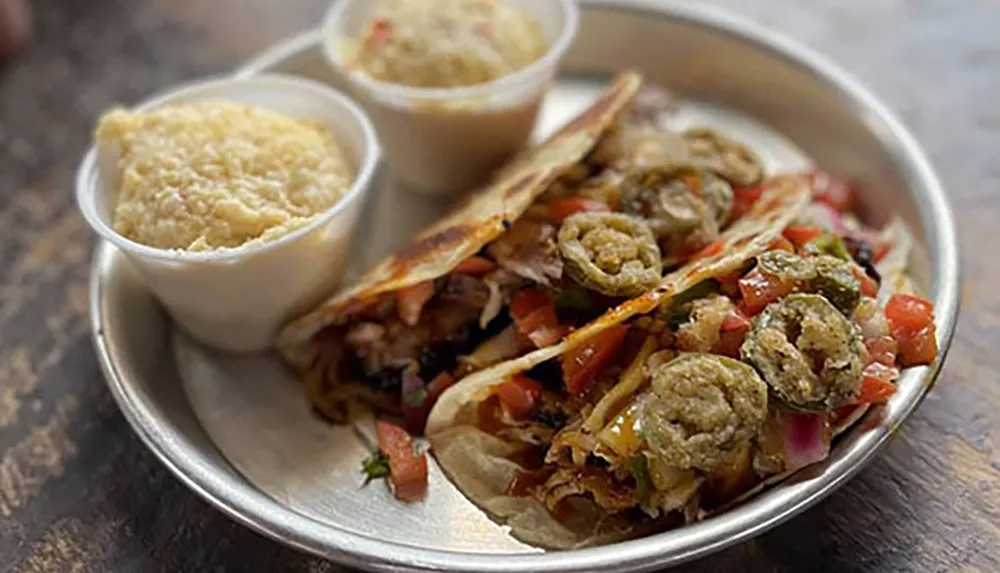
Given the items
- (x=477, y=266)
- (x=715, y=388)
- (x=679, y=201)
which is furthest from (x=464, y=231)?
(x=715, y=388)

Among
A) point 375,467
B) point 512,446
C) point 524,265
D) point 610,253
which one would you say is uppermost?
point 610,253

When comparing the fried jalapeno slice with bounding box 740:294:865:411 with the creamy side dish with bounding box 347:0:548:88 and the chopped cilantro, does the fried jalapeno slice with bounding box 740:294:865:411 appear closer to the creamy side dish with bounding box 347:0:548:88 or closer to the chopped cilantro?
the chopped cilantro

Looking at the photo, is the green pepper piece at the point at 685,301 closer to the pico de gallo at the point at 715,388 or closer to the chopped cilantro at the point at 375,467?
the pico de gallo at the point at 715,388

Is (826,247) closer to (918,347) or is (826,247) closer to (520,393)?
(918,347)

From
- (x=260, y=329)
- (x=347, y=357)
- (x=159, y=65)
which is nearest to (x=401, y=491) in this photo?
(x=347, y=357)

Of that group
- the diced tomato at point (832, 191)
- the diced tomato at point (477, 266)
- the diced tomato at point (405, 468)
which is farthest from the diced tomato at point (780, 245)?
the diced tomato at point (405, 468)

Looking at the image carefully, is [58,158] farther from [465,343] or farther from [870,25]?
[870,25]
